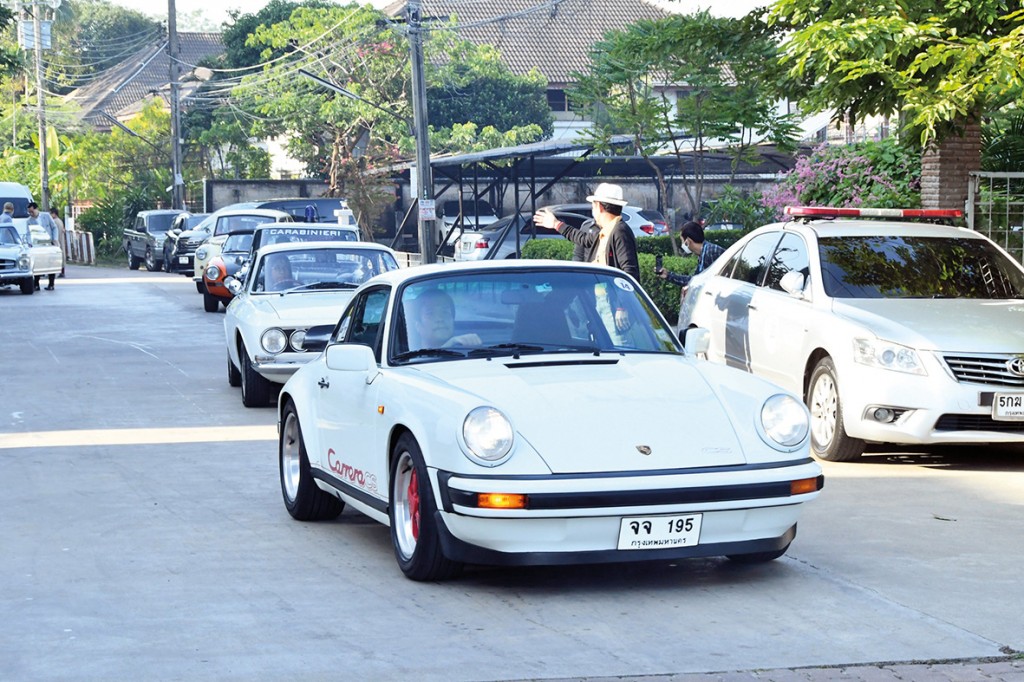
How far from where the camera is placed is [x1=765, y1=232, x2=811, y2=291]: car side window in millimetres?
11547

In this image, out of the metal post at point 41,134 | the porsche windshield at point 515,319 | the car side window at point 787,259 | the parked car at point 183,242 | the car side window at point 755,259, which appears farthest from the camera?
the metal post at point 41,134

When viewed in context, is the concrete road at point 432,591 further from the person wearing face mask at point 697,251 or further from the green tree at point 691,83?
the green tree at point 691,83

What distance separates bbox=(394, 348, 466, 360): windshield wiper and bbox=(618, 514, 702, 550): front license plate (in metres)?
1.41

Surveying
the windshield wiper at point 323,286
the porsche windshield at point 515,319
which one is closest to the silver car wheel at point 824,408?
the porsche windshield at point 515,319

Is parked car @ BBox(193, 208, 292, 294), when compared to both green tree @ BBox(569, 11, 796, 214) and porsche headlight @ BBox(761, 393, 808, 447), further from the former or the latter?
porsche headlight @ BBox(761, 393, 808, 447)

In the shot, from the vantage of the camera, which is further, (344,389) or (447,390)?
(344,389)

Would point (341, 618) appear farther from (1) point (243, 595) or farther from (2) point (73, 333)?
(2) point (73, 333)

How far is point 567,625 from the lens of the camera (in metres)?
6.18

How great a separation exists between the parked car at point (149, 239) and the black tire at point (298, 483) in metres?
37.5

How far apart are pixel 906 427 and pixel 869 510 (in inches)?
52.1

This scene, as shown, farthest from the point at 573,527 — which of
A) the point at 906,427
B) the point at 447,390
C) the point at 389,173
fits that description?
the point at 389,173

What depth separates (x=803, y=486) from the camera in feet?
22.0

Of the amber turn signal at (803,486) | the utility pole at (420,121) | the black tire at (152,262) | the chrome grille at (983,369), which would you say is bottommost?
the black tire at (152,262)

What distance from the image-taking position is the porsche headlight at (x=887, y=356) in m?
9.97
